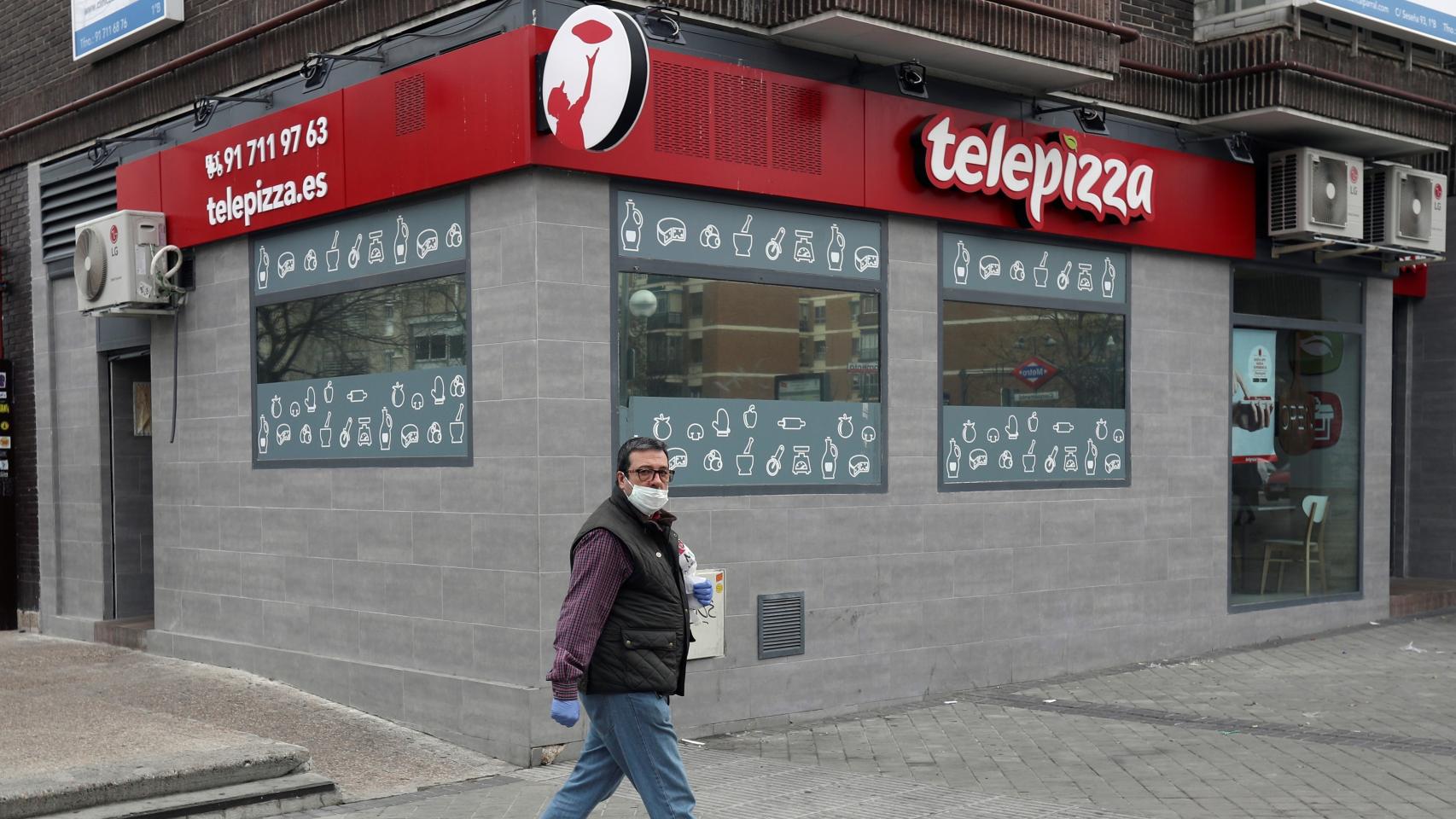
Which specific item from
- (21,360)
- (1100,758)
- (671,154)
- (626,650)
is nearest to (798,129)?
(671,154)

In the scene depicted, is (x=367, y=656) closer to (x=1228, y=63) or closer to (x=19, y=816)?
(x=19, y=816)

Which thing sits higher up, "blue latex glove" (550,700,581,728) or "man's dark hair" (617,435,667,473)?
"man's dark hair" (617,435,667,473)

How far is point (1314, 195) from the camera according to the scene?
12664 mm

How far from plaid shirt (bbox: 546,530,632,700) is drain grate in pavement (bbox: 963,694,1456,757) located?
522cm

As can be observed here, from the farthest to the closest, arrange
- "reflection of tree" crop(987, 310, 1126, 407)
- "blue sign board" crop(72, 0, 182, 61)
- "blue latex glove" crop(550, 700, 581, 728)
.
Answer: "blue sign board" crop(72, 0, 182, 61) → "reflection of tree" crop(987, 310, 1126, 407) → "blue latex glove" crop(550, 700, 581, 728)

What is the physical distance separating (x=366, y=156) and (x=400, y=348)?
49.6 inches

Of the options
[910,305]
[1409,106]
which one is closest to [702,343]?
[910,305]

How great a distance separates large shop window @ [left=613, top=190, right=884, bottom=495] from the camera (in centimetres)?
900

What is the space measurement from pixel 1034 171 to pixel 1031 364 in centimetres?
147

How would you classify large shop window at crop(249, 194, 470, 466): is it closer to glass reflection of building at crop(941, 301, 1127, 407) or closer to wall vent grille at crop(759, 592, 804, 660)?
wall vent grille at crop(759, 592, 804, 660)

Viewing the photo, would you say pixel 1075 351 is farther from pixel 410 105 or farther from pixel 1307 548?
pixel 410 105

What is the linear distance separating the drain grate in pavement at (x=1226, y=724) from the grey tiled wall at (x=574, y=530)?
23.6 inches

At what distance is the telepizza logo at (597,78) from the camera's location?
808 centimetres

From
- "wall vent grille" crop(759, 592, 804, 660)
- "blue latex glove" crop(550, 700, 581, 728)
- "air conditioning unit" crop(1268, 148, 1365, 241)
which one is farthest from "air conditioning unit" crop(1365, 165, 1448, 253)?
"blue latex glove" crop(550, 700, 581, 728)
